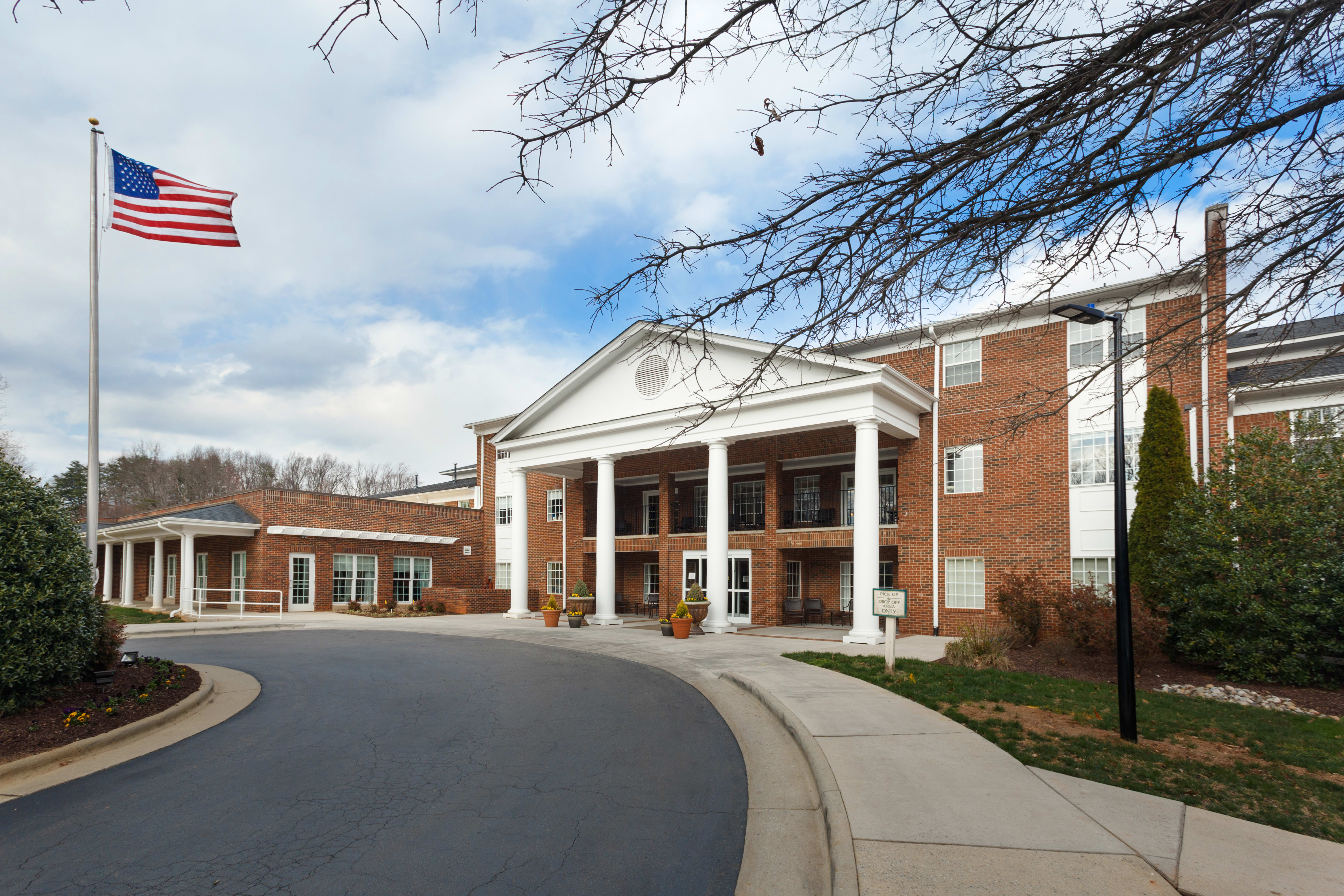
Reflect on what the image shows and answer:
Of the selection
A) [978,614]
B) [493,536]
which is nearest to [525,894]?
[978,614]

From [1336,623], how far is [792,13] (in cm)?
1277

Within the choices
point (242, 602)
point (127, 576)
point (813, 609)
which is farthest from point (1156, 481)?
point (127, 576)

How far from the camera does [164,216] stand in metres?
12.6

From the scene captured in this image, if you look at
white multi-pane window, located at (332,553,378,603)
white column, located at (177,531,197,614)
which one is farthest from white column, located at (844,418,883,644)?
white column, located at (177,531,197,614)

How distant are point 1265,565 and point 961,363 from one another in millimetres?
9503

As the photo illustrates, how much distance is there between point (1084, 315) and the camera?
7.82m

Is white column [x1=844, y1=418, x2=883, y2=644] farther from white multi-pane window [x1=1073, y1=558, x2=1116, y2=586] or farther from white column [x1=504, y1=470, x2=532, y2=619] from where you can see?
white column [x1=504, y1=470, x2=532, y2=619]

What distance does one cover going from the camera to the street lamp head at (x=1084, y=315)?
24.8 ft

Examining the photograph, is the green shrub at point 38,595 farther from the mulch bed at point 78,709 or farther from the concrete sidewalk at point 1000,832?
the concrete sidewalk at point 1000,832

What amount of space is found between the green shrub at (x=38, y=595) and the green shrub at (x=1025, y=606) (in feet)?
50.7

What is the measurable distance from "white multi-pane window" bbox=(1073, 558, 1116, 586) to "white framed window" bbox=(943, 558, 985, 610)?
6.99 feet

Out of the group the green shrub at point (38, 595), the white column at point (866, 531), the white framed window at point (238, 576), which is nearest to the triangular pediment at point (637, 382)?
the white column at point (866, 531)

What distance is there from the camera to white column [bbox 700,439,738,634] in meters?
20.0

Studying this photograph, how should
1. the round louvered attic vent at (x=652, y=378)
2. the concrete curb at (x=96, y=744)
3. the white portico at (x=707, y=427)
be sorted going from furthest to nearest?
1. the round louvered attic vent at (x=652, y=378)
2. the white portico at (x=707, y=427)
3. the concrete curb at (x=96, y=744)
